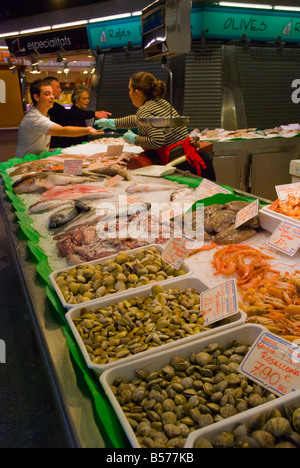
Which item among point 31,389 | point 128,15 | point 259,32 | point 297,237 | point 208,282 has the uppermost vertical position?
point 128,15

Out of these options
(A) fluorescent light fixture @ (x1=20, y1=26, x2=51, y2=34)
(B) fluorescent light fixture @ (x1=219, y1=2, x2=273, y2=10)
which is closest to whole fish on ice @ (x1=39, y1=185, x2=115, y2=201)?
(B) fluorescent light fixture @ (x1=219, y1=2, x2=273, y2=10)

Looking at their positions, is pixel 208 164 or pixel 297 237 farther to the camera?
pixel 208 164

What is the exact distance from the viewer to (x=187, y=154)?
362 centimetres

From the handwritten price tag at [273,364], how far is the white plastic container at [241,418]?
0.06 meters

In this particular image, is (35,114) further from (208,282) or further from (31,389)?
(208,282)

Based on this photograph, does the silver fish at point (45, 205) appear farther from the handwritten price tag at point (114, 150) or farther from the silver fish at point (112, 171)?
the handwritten price tag at point (114, 150)

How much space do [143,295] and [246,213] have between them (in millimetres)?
816

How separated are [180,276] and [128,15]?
7.53m

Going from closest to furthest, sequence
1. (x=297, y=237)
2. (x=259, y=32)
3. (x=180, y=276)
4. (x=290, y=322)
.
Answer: (x=290, y=322), (x=180, y=276), (x=297, y=237), (x=259, y=32)

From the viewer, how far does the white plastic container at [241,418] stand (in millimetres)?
867

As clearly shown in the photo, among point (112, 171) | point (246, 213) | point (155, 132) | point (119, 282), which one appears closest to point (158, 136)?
point (155, 132)

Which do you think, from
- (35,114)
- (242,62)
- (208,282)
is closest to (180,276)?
(208,282)

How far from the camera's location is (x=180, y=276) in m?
1.58

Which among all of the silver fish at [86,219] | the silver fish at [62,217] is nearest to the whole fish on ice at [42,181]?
the silver fish at [62,217]
